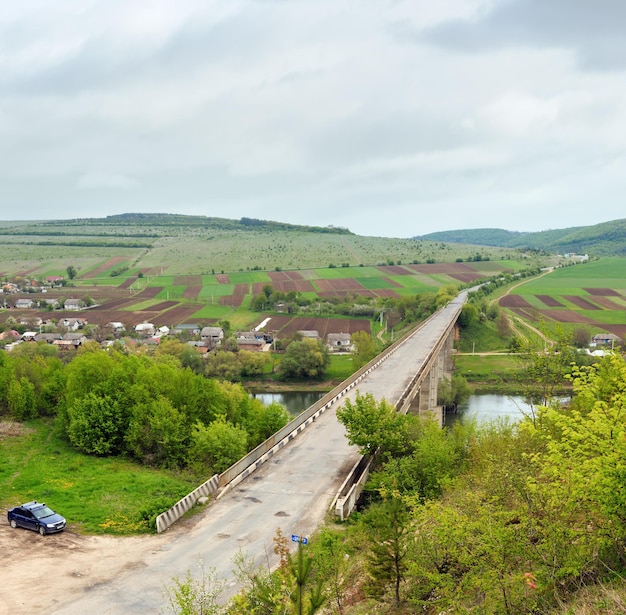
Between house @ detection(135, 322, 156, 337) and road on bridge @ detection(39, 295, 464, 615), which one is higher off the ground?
road on bridge @ detection(39, 295, 464, 615)

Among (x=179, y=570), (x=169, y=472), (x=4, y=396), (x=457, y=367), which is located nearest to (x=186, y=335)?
(x=457, y=367)

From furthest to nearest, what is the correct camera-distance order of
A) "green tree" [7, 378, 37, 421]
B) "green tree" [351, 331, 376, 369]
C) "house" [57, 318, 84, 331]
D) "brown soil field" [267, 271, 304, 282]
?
"brown soil field" [267, 271, 304, 282]
"house" [57, 318, 84, 331]
"green tree" [351, 331, 376, 369]
"green tree" [7, 378, 37, 421]

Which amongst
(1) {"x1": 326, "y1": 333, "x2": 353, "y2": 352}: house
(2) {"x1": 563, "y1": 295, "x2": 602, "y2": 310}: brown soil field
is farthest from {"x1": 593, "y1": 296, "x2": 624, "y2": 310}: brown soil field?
(1) {"x1": 326, "y1": 333, "x2": 353, "y2": 352}: house

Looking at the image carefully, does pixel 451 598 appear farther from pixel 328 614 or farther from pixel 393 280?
pixel 393 280

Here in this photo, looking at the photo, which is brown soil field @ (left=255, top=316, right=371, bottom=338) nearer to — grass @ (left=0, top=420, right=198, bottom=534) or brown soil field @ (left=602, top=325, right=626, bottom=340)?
brown soil field @ (left=602, top=325, right=626, bottom=340)

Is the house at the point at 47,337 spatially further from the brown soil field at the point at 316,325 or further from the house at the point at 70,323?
the brown soil field at the point at 316,325
